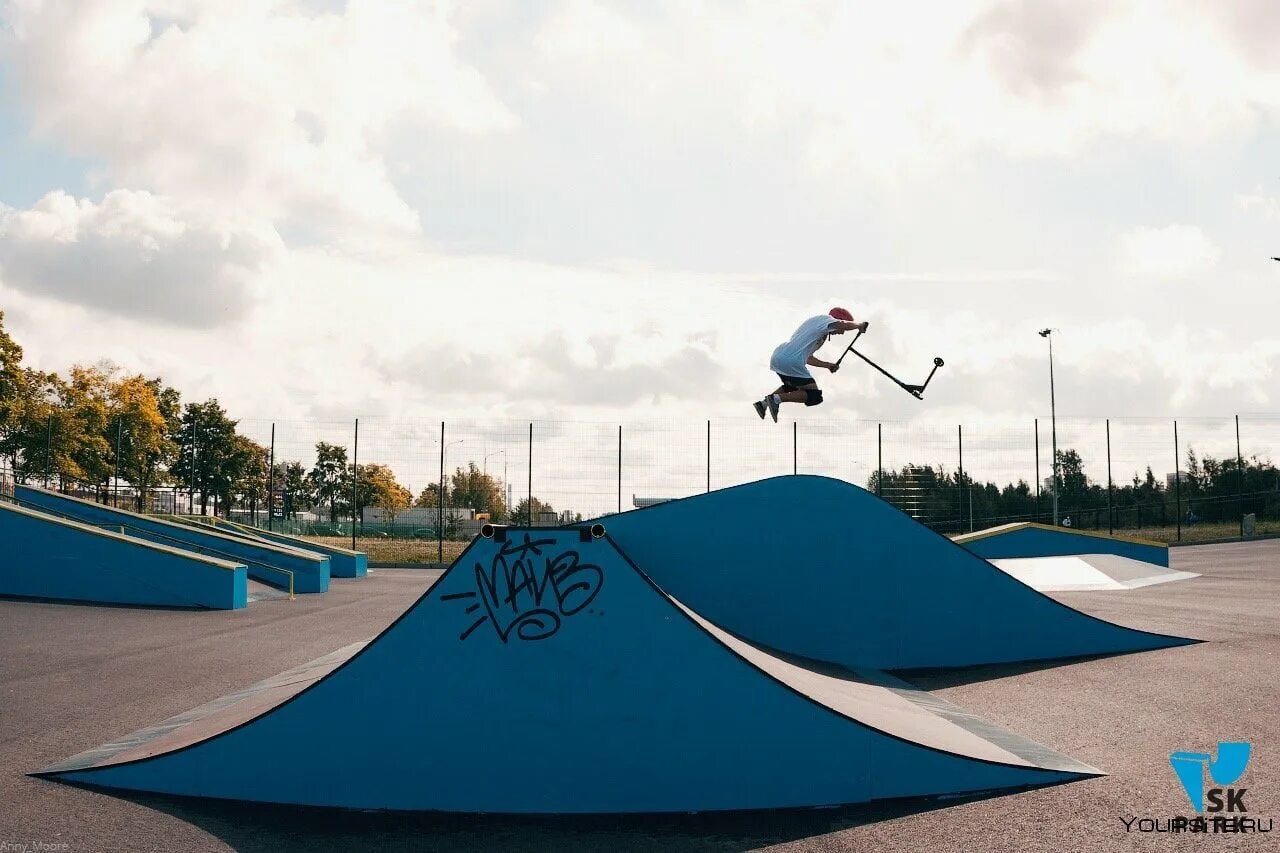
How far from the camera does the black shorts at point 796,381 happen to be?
28.0 ft

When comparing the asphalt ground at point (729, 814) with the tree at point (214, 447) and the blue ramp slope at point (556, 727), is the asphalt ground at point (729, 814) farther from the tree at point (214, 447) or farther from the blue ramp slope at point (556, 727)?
the tree at point (214, 447)

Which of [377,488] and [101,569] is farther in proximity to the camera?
[377,488]

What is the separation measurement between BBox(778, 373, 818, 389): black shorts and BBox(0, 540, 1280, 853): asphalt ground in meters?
3.32

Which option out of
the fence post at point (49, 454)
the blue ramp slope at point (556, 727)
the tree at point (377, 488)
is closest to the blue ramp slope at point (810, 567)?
the blue ramp slope at point (556, 727)

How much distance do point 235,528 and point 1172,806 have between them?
31.0m

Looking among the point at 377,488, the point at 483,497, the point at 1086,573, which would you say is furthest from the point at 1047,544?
the point at 377,488

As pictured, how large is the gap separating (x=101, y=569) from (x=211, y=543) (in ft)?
19.1

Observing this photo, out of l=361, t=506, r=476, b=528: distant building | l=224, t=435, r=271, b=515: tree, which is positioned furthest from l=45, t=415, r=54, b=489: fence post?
l=224, t=435, r=271, b=515: tree

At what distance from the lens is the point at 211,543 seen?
24.6m

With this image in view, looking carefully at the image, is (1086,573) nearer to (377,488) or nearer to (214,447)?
(214,447)

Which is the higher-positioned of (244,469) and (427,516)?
(244,469)

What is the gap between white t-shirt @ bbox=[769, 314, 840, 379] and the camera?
8.39 meters

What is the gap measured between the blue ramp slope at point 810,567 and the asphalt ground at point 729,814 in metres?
0.67

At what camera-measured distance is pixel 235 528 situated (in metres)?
31.7
